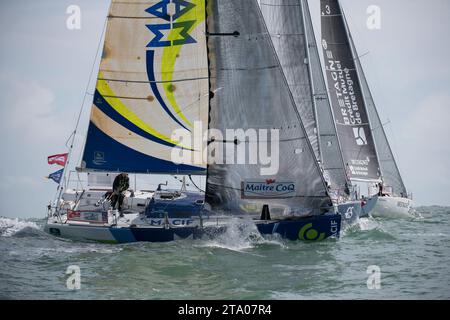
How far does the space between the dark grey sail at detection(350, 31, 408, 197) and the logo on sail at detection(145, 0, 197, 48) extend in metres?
16.5

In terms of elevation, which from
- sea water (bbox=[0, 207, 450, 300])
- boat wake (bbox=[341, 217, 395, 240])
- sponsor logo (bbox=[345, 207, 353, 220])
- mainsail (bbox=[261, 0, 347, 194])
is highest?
mainsail (bbox=[261, 0, 347, 194])

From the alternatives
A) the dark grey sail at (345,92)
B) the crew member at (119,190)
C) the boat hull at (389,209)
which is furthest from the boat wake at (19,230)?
the dark grey sail at (345,92)

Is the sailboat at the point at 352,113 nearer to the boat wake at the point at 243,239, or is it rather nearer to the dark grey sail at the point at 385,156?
the dark grey sail at the point at 385,156

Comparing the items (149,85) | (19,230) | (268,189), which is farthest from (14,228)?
(268,189)

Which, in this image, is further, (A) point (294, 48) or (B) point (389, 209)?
(B) point (389, 209)

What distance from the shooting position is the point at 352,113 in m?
37.2

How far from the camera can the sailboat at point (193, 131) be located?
2019 cm

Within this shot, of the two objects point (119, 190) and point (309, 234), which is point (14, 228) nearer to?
point (119, 190)

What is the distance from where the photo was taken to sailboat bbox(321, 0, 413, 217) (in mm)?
36844

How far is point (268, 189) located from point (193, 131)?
4.29 meters

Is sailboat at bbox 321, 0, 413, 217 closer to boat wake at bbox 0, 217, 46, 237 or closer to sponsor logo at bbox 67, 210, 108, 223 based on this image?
boat wake at bbox 0, 217, 46, 237

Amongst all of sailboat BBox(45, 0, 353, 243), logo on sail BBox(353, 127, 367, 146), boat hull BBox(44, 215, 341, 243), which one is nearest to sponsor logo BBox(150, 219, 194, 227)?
sailboat BBox(45, 0, 353, 243)

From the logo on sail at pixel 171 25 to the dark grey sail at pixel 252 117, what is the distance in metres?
2.67

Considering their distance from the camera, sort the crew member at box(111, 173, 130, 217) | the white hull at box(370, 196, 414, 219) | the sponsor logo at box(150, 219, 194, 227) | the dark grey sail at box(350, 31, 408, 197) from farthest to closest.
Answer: the dark grey sail at box(350, 31, 408, 197)
the white hull at box(370, 196, 414, 219)
the crew member at box(111, 173, 130, 217)
the sponsor logo at box(150, 219, 194, 227)
